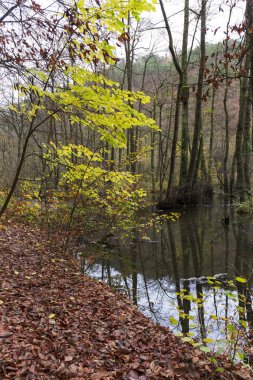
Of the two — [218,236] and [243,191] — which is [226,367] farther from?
[243,191]

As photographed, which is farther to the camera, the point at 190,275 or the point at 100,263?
the point at 100,263

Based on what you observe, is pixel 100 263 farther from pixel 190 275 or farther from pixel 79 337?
pixel 79 337

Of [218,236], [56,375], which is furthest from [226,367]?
[218,236]

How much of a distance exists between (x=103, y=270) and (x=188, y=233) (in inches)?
202

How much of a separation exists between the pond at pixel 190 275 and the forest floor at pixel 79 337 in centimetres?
34

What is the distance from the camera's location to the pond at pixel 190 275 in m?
4.61

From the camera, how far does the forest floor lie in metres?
3.01

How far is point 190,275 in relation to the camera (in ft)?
23.2

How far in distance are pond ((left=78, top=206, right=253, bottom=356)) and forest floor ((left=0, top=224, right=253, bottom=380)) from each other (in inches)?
13.6

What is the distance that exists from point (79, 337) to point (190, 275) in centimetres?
400

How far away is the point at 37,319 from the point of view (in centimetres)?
399

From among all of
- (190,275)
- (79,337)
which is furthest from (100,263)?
(79,337)

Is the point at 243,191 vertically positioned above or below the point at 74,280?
above

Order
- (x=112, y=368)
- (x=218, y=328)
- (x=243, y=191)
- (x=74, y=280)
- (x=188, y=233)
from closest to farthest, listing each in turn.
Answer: (x=112, y=368) → (x=218, y=328) → (x=74, y=280) → (x=188, y=233) → (x=243, y=191)
